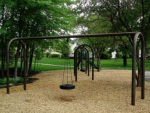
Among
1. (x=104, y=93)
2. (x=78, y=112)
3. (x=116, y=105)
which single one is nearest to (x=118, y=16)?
(x=104, y=93)

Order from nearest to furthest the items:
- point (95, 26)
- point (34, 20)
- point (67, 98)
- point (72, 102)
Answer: point (72, 102) < point (67, 98) < point (34, 20) < point (95, 26)

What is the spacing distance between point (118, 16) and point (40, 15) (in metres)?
4.01

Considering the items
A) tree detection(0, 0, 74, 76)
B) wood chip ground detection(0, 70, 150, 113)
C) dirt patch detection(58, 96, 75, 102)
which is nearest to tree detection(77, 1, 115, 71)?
tree detection(0, 0, 74, 76)

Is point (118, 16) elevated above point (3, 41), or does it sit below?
above

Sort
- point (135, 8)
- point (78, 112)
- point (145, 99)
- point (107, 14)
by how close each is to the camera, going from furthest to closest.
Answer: point (107, 14)
point (135, 8)
point (145, 99)
point (78, 112)

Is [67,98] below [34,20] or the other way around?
below

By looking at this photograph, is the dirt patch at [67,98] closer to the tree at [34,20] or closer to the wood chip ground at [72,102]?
the wood chip ground at [72,102]

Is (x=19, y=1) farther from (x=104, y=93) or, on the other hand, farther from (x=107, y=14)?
(x=104, y=93)

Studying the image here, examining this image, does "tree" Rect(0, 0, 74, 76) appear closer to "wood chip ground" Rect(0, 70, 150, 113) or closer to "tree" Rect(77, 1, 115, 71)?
"tree" Rect(77, 1, 115, 71)

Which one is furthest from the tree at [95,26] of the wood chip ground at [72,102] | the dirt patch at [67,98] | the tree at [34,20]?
the dirt patch at [67,98]

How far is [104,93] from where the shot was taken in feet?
23.3

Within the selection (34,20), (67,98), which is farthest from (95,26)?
→ (67,98)

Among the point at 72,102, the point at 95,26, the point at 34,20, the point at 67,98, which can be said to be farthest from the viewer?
the point at 95,26

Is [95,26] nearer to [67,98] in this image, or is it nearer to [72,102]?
[67,98]
